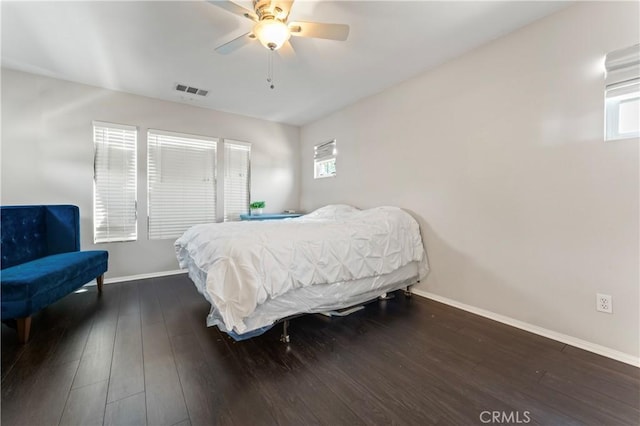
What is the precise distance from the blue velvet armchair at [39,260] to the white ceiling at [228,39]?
1.65 m

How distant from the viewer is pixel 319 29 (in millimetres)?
1939

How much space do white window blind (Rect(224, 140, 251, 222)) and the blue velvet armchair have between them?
5.96 ft

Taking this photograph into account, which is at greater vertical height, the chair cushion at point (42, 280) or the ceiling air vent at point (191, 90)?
the ceiling air vent at point (191, 90)

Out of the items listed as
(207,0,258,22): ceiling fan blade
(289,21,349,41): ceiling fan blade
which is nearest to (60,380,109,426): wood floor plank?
(207,0,258,22): ceiling fan blade

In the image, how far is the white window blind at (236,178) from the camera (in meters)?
4.39

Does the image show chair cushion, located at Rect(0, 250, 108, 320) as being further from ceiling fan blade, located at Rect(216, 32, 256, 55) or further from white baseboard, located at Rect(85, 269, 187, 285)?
ceiling fan blade, located at Rect(216, 32, 256, 55)

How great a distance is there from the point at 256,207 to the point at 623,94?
4.22 m

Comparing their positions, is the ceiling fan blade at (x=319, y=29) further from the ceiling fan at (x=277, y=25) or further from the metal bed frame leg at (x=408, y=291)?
the metal bed frame leg at (x=408, y=291)

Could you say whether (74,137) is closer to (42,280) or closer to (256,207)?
(42,280)

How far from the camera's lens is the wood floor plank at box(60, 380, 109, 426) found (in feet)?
4.16

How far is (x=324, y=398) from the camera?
4.71ft

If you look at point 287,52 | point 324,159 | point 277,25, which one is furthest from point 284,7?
point 324,159

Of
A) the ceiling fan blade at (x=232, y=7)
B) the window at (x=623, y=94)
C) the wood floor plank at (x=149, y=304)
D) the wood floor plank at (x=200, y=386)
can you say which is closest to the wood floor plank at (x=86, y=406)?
the wood floor plank at (x=200, y=386)

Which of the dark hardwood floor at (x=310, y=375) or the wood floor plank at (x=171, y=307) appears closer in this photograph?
the dark hardwood floor at (x=310, y=375)
